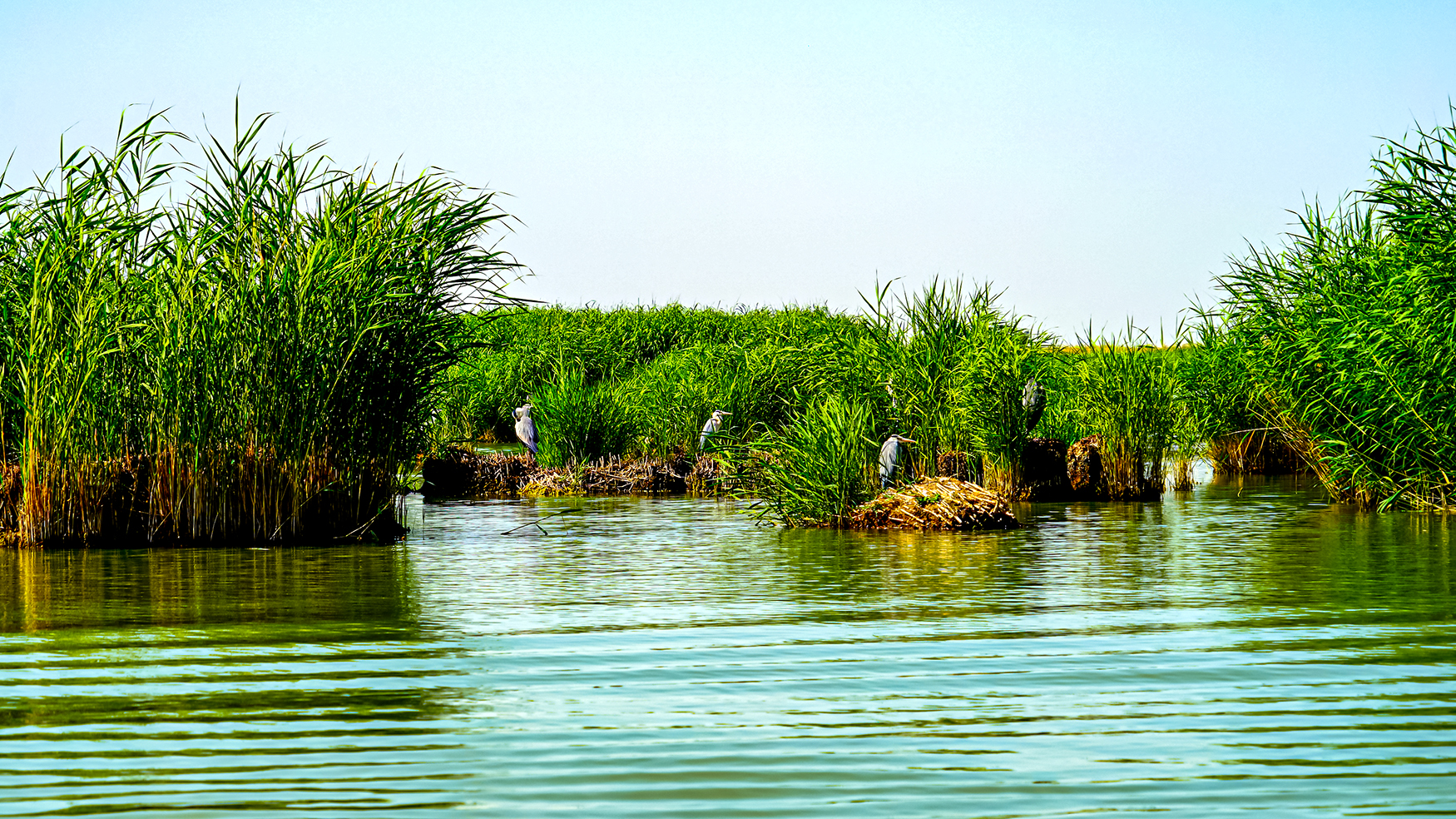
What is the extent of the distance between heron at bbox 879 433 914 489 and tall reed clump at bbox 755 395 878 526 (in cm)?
17

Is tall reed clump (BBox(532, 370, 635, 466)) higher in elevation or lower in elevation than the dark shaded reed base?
higher

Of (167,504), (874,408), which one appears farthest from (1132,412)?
(167,504)

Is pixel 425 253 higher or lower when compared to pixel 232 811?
higher

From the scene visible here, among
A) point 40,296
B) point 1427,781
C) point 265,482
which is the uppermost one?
point 40,296

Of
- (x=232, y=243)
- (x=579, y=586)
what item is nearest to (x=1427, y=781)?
(x=579, y=586)

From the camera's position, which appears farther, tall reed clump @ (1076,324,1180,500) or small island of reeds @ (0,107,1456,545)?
tall reed clump @ (1076,324,1180,500)

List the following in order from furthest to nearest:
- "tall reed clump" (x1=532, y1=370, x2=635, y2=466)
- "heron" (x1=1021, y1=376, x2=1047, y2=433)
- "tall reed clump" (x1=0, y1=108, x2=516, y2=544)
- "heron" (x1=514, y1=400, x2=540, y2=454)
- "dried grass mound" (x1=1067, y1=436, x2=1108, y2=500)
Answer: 1. "heron" (x1=514, y1=400, x2=540, y2=454)
2. "tall reed clump" (x1=532, y1=370, x2=635, y2=466)
3. "dried grass mound" (x1=1067, y1=436, x2=1108, y2=500)
4. "heron" (x1=1021, y1=376, x2=1047, y2=433)
5. "tall reed clump" (x1=0, y1=108, x2=516, y2=544)

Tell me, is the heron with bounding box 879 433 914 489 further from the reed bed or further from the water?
the water

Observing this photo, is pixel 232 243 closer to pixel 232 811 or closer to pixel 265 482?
pixel 265 482

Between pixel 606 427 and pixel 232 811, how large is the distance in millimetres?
14584

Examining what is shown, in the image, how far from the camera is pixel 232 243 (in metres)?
12.4

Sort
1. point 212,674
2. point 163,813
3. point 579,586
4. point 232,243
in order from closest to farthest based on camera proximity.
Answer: point 163,813, point 212,674, point 579,586, point 232,243

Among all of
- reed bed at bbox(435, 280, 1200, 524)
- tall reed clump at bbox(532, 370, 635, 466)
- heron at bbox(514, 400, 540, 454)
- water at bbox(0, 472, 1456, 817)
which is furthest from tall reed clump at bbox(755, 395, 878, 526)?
heron at bbox(514, 400, 540, 454)

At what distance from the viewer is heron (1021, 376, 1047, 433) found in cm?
1602
